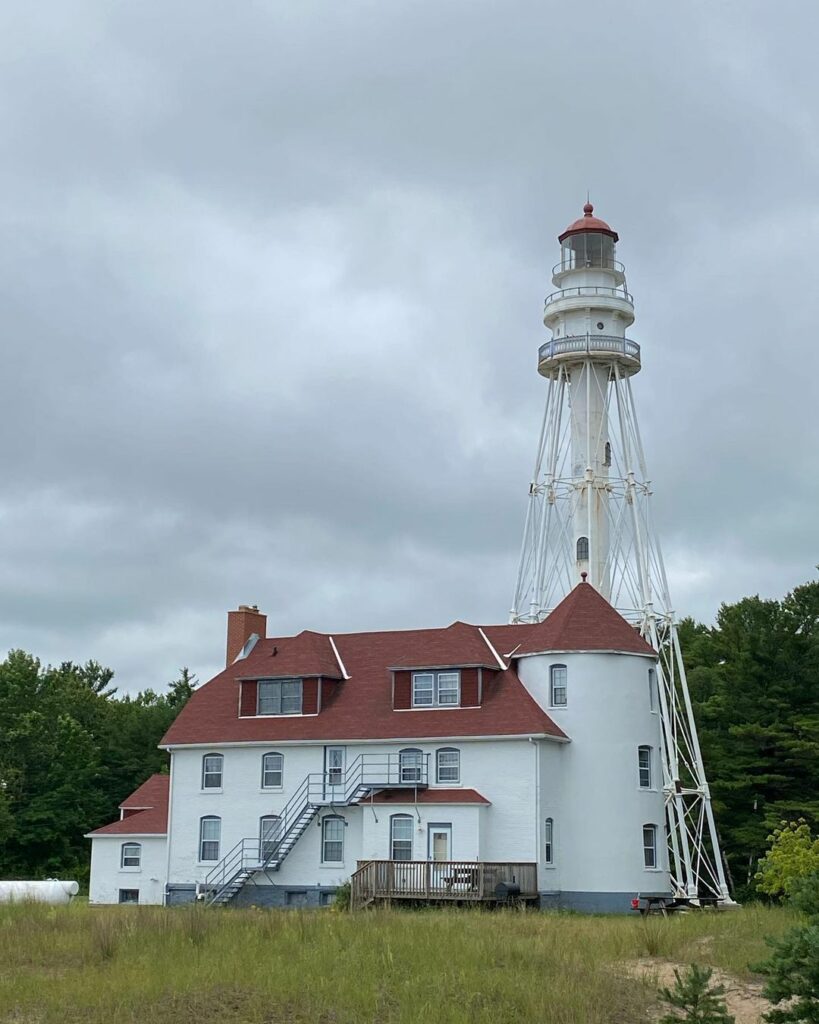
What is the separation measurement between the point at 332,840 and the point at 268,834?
2575mm

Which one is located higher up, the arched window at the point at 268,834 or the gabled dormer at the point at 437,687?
the gabled dormer at the point at 437,687

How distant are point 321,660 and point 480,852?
33.0ft

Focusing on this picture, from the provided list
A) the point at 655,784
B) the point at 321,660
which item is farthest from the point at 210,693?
the point at 655,784

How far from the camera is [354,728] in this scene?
163 ft

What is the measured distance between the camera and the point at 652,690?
49719 mm

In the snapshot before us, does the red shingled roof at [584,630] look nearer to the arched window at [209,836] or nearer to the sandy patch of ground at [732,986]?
the arched window at [209,836]

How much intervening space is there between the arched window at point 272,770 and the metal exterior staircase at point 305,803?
96 cm

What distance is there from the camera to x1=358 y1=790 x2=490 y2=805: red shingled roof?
4638 cm

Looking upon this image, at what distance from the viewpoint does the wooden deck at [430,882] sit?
42.8 metres

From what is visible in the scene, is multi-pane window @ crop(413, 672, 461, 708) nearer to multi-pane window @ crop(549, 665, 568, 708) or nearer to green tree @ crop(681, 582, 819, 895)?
multi-pane window @ crop(549, 665, 568, 708)

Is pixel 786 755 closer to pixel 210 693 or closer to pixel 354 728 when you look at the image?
pixel 354 728

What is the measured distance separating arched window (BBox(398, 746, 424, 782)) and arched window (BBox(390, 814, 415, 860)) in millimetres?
1518

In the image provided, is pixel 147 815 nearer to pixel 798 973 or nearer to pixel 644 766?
pixel 644 766

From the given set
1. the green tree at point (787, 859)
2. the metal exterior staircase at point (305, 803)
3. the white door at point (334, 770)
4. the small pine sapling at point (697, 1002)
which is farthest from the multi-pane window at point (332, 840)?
the small pine sapling at point (697, 1002)
